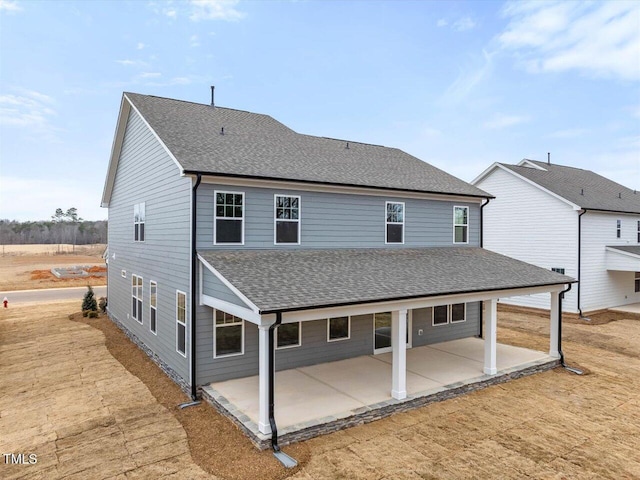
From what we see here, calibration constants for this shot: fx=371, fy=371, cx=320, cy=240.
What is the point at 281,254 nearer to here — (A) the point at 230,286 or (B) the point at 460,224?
(A) the point at 230,286

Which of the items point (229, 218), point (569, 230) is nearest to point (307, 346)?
point (229, 218)

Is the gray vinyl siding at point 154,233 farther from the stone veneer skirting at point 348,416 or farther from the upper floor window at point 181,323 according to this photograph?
the stone veneer skirting at point 348,416

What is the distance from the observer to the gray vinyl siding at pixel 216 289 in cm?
795

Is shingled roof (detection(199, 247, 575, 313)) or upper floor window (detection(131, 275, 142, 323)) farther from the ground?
shingled roof (detection(199, 247, 575, 313))

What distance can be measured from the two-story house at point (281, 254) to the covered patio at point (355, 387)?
0.32 meters

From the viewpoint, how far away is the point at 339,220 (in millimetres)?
11836

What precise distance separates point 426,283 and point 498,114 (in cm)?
2298

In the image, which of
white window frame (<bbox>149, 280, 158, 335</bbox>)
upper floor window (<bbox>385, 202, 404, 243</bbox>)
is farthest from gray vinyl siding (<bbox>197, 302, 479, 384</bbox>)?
white window frame (<bbox>149, 280, 158, 335</bbox>)

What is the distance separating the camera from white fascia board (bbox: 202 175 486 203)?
9.73 meters

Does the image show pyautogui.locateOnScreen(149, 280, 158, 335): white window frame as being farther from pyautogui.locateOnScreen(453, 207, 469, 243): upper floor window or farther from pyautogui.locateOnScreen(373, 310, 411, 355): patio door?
pyautogui.locateOnScreen(453, 207, 469, 243): upper floor window

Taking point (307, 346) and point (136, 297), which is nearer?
point (307, 346)

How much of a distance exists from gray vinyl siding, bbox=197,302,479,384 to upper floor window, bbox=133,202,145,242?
19.5 feet

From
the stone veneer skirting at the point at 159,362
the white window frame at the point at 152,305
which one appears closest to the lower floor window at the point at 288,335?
the stone veneer skirting at the point at 159,362

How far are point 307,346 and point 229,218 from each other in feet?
14.5
